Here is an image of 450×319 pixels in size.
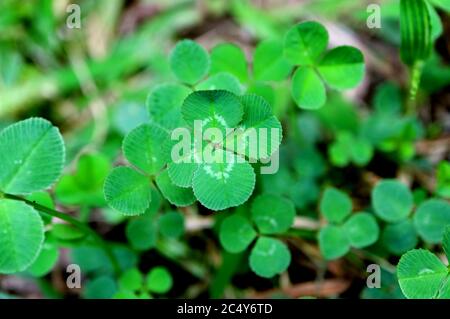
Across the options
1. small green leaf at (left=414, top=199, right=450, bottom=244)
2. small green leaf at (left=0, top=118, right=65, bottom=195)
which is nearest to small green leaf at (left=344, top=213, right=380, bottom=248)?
small green leaf at (left=414, top=199, right=450, bottom=244)

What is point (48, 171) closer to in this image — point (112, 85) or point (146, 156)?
point (146, 156)

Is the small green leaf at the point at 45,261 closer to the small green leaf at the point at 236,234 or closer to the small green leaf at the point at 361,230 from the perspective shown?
the small green leaf at the point at 236,234

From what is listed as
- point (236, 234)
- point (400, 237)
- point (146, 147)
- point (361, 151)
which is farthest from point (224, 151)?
point (361, 151)

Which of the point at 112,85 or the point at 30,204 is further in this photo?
the point at 112,85

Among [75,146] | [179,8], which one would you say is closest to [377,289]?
[75,146]

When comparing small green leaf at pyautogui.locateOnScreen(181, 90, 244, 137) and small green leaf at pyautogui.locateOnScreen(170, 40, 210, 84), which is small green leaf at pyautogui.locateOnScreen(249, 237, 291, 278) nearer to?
small green leaf at pyautogui.locateOnScreen(181, 90, 244, 137)

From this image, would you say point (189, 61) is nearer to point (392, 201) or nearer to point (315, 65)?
point (315, 65)

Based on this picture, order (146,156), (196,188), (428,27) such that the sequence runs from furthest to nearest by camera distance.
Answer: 1. (428,27)
2. (146,156)
3. (196,188)

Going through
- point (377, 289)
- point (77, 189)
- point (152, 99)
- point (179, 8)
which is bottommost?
point (377, 289)
